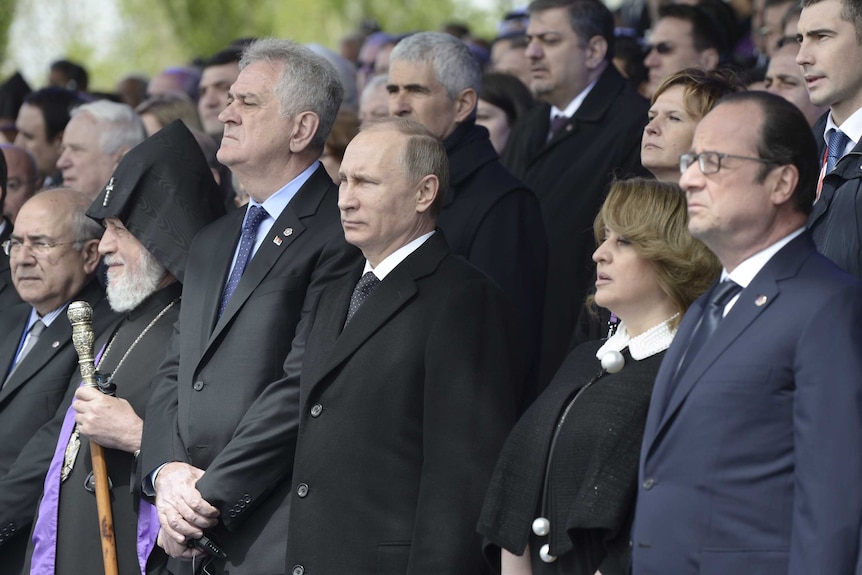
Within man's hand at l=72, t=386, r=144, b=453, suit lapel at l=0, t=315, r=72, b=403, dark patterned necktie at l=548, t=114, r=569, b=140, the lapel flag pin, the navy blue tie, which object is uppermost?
the lapel flag pin

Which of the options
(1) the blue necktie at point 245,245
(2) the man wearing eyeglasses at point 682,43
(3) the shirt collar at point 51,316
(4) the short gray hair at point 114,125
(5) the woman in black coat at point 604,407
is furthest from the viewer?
(2) the man wearing eyeglasses at point 682,43

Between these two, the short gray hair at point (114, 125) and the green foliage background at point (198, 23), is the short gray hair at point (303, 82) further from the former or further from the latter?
the green foliage background at point (198, 23)

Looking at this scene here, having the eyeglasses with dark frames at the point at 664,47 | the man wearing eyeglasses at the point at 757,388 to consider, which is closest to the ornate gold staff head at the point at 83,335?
the man wearing eyeglasses at the point at 757,388

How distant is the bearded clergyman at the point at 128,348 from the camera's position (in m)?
5.61

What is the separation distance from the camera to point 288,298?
5262 mm

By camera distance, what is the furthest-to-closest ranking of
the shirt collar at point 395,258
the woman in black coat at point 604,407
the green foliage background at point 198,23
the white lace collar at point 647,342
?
the green foliage background at point 198,23 < the shirt collar at point 395,258 < the white lace collar at point 647,342 < the woman in black coat at point 604,407

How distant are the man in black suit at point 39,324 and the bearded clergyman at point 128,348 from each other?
0.89 feet

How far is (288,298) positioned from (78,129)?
10.6ft

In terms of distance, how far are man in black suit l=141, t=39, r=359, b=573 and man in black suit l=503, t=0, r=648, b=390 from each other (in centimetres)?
158

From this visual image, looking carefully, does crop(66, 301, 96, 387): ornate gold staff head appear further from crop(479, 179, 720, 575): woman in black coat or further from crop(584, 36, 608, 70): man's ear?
crop(584, 36, 608, 70): man's ear

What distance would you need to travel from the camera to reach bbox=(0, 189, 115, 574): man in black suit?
20.1 ft

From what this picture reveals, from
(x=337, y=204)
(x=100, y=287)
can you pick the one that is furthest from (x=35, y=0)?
(x=337, y=204)

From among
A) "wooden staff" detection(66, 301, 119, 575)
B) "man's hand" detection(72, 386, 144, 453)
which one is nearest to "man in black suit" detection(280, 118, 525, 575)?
"man's hand" detection(72, 386, 144, 453)

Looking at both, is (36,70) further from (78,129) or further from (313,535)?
(313,535)
